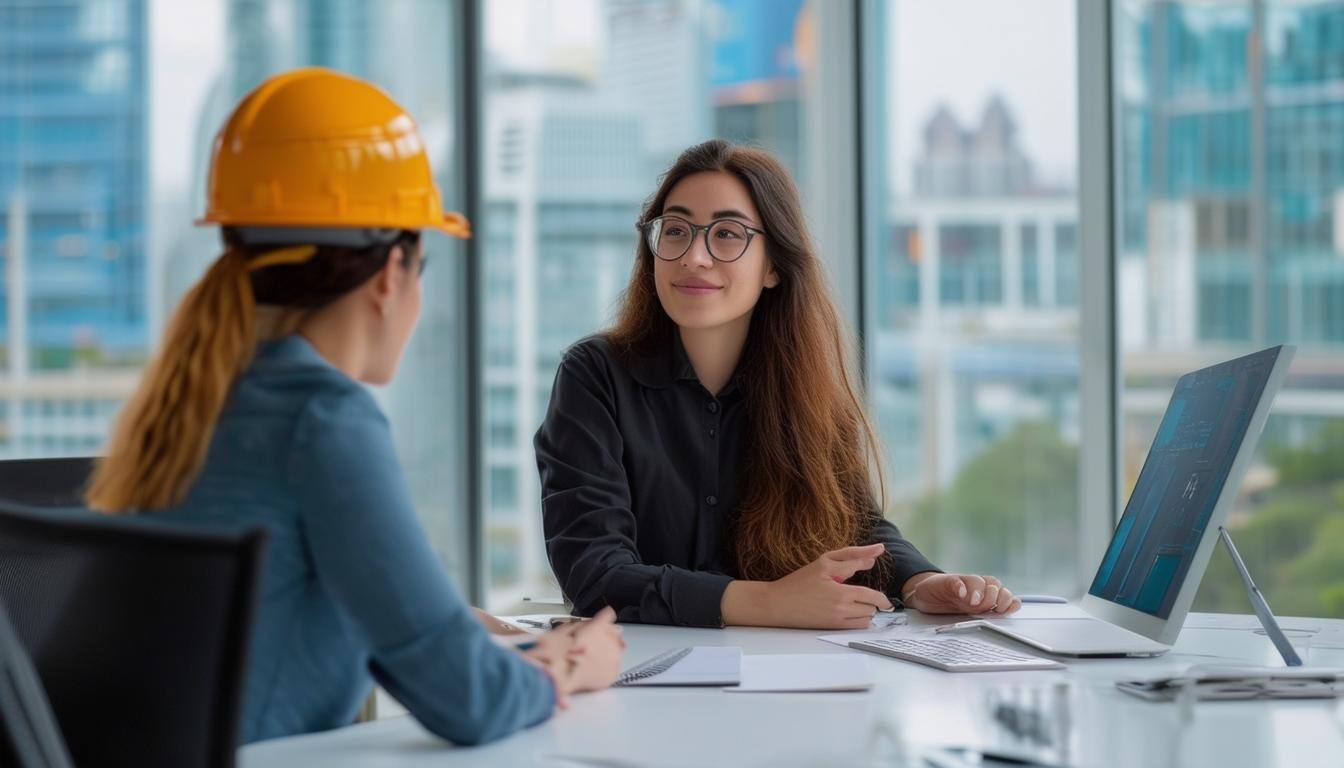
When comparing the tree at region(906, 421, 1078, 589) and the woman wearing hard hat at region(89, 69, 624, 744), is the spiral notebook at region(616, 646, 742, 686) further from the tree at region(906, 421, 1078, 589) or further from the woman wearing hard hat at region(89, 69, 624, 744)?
the tree at region(906, 421, 1078, 589)

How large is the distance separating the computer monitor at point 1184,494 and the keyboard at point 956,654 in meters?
0.17

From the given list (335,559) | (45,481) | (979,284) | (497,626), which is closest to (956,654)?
(497,626)

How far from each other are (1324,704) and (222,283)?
1.26m

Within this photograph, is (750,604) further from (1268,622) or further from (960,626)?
(1268,622)

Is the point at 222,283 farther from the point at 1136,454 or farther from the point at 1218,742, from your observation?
the point at 1136,454

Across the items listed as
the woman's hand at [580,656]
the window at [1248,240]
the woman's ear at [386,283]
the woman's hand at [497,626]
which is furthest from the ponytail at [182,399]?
the window at [1248,240]

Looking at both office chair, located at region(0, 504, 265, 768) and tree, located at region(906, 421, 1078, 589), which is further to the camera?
tree, located at region(906, 421, 1078, 589)

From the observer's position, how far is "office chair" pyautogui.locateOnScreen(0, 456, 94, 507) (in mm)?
1975

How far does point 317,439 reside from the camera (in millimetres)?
1227

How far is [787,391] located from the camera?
7.91 ft

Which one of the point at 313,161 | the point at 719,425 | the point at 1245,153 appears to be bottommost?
the point at 719,425

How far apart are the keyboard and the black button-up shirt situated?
38 centimetres

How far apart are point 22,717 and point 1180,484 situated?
4.65ft

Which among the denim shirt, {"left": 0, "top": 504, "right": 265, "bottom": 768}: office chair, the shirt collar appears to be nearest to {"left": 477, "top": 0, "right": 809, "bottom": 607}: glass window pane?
the shirt collar
